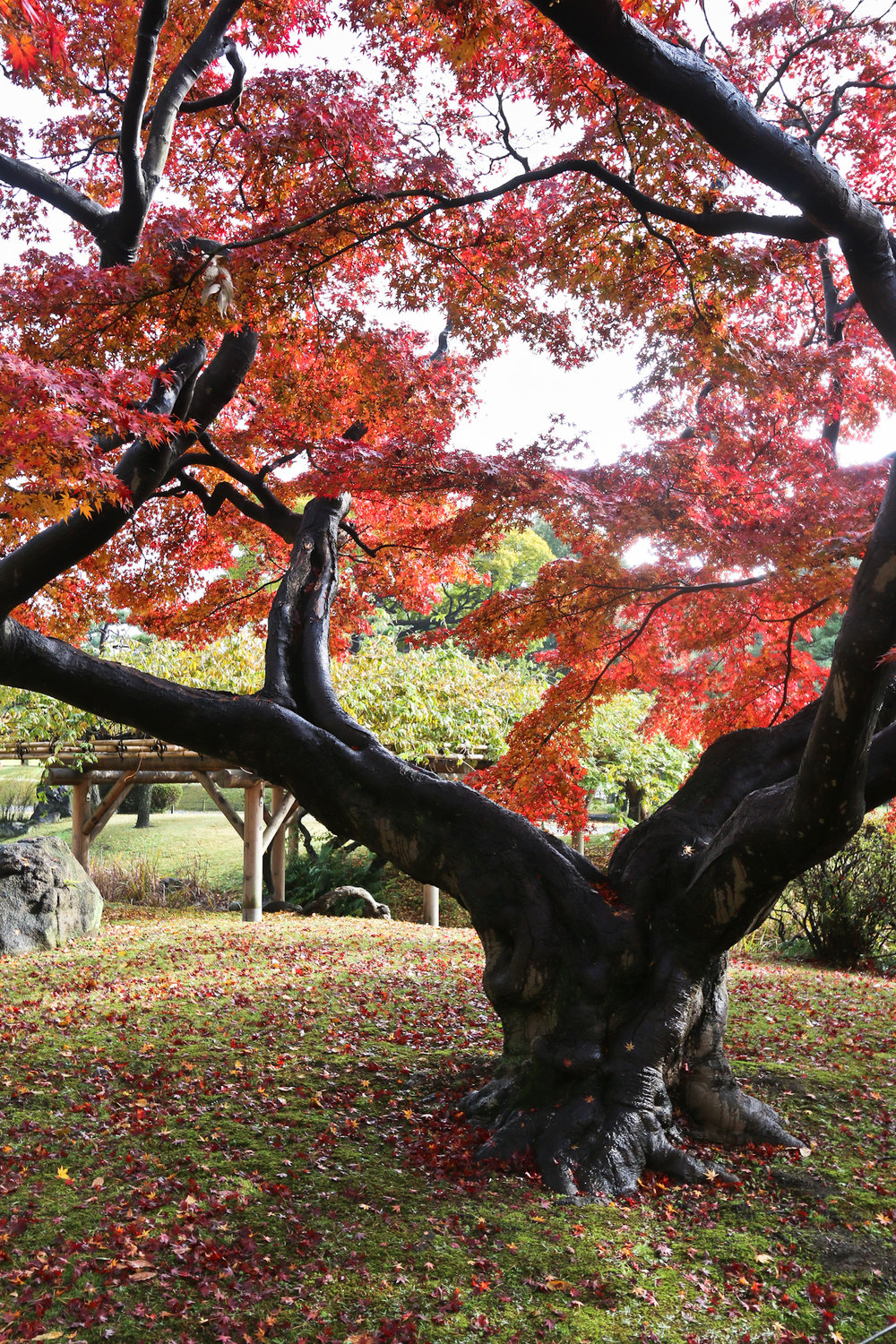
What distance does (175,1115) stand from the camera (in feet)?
14.1

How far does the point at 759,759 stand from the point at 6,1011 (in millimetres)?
5581

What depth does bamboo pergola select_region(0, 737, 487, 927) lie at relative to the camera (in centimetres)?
1110

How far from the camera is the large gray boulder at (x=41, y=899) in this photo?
9.00 metres

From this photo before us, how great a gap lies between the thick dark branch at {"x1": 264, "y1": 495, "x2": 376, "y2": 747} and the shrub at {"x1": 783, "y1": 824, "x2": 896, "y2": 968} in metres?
6.78

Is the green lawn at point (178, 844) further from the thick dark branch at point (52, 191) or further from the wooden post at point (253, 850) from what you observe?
the thick dark branch at point (52, 191)

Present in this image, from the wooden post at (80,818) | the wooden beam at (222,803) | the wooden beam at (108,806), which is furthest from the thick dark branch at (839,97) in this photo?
the wooden post at (80,818)

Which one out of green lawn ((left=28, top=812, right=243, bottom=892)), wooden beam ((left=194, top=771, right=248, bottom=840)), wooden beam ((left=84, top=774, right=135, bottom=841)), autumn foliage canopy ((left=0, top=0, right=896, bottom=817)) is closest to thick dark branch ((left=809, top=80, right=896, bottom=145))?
autumn foliage canopy ((left=0, top=0, right=896, bottom=817))

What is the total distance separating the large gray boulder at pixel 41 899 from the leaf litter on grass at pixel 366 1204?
313cm

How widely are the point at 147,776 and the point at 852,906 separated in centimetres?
934

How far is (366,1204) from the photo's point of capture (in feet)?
11.4

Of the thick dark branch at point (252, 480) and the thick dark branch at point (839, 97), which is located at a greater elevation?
the thick dark branch at point (839, 97)

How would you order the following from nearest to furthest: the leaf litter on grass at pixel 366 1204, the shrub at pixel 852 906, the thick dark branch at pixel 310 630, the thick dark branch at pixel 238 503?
1. the leaf litter on grass at pixel 366 1204
2. the thick dark branch at pixel 310 630
3. the thick dark branch at pixel 238 503
4. the shrub at pixel 852 906

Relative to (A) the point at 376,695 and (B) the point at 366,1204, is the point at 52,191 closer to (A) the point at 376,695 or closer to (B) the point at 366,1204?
(B) the point at 366,1204

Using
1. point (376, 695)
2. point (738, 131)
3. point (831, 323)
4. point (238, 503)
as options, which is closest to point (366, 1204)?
point (738, 131)
